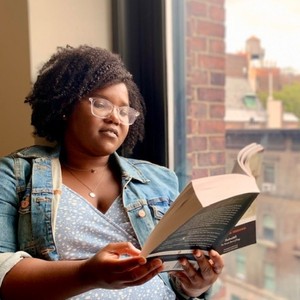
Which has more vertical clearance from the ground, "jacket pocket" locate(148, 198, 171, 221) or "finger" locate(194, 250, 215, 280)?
"jacket pocket" locate(148, 198, 171, 221)

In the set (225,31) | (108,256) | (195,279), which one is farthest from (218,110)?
(108,256)

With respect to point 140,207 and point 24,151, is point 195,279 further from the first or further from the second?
point 24,151

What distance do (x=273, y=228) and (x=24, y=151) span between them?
0.71 metres

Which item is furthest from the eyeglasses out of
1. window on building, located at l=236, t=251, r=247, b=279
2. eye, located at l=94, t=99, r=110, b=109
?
window on building, located at l=236, t=251, r=247, b=279

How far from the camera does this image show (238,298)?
140cm

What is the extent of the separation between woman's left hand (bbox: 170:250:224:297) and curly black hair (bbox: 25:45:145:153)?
1.68 feet

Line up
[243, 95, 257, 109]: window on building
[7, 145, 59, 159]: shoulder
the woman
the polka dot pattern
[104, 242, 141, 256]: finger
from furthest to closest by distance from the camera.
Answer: [243, 95, 257, 109]: window on building
[7, 145, 59, 159]: shoulder
the polka dot pattern
the woman
[104, 242, 141, 256]: finger

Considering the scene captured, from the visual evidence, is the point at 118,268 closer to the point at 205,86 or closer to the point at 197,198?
the point at 197,198

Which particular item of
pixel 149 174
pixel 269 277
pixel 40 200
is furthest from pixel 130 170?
pixel 269 277

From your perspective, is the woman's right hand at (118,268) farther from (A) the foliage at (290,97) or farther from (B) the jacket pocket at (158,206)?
(A) the foliage at (290,97)

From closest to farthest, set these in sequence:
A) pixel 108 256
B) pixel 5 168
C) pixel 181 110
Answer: pixel 108 256 < pixel 5 168 < pixel 181 110

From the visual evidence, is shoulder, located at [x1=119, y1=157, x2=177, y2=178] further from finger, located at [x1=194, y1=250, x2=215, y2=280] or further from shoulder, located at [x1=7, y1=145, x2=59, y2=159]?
→ finger, located at [x1=194, y1=250, x2=215, y2=280]

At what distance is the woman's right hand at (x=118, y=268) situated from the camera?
0.83 m

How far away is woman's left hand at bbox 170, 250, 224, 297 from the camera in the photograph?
0.94 metres
